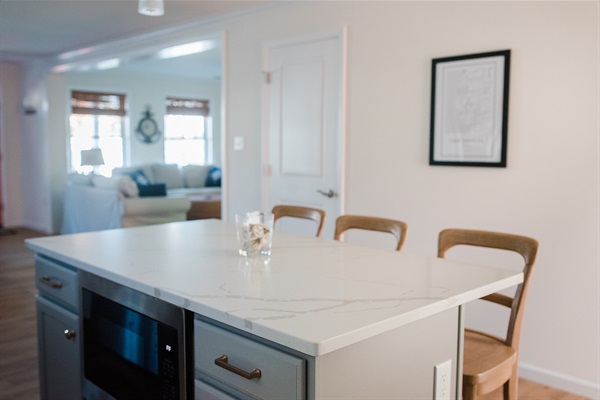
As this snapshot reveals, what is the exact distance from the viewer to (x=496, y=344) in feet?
7.03

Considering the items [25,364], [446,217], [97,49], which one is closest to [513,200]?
[446,217]

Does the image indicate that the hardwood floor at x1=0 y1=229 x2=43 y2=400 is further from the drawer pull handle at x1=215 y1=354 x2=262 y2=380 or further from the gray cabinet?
the drawer pull handle at x1=215 y1=354 x2=262 y2=380

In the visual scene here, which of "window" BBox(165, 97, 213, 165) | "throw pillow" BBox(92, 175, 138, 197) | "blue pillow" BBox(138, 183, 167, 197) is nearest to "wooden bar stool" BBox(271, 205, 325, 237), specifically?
"throw pillow" BBox(92, 175, 138, 197)

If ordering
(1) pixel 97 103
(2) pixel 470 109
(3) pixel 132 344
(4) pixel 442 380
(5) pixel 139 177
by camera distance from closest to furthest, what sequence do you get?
(4) pixel 442 380 → (3) pixel 132 344 → (2) pixel 470 109 → (5) pixel 139 177 → (1) pixel 97 103

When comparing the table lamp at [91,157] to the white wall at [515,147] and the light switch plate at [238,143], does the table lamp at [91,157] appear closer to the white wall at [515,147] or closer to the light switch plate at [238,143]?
the light switch plate at [238,143]

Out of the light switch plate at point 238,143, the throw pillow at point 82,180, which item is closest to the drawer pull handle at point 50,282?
the light switch plate at point 238,143

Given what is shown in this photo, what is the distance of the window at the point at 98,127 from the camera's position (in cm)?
898

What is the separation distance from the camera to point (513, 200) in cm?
323

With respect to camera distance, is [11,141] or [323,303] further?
[11,141]

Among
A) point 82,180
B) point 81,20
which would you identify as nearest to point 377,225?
point 81,20

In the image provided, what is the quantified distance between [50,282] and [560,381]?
8.54ft

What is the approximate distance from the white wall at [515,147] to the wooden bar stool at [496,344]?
1033mm

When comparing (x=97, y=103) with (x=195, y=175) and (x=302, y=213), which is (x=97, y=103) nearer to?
(x=195, y=175)

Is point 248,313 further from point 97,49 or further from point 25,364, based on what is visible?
point 97,49
